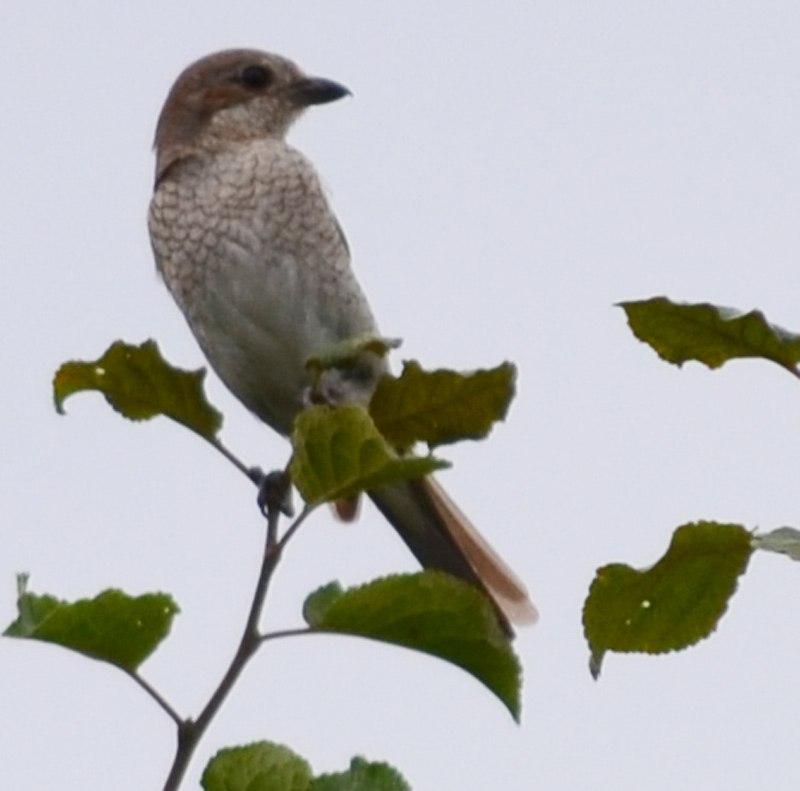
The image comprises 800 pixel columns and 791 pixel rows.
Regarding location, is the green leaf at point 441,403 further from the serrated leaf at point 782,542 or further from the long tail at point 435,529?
the long tail at point 435,529

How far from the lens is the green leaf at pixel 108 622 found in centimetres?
178

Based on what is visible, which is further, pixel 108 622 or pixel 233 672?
pixel 108 622

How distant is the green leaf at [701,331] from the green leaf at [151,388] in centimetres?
60

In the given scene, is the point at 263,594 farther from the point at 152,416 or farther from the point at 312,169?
the point at 312,169

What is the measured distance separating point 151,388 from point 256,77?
148 inches

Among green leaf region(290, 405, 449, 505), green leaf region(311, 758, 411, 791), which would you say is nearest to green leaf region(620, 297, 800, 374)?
green leaf region(290, 405, 449, 505)

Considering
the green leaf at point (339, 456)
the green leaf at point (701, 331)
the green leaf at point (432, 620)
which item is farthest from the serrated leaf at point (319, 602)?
the green leaf at point (701, 331)

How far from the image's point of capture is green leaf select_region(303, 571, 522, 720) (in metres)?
1.83

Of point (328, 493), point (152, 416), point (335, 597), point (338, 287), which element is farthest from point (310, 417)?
point (338, 287)

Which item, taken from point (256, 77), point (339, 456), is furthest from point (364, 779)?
point (256, 77)

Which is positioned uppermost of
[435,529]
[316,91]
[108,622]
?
[316,91]

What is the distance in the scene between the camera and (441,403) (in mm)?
1980

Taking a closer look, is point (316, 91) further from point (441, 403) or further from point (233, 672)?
point (233, 672)

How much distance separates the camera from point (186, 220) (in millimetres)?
4906
